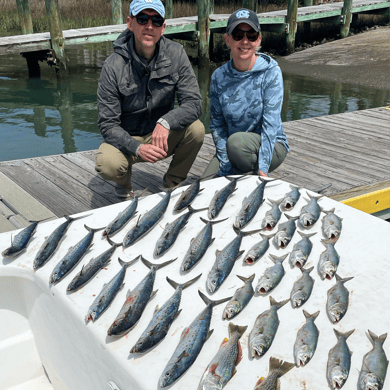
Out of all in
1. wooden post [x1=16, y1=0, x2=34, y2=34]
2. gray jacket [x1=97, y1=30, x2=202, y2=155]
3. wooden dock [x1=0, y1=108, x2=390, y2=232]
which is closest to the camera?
gray jacket [x1=97, y1=30, x2=202, y2=155]

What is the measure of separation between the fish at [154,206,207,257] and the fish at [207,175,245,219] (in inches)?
6.9

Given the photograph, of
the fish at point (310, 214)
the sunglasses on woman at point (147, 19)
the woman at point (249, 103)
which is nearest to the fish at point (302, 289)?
the fish at point (310, 214)

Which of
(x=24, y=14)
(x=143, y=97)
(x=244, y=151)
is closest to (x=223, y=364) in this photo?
(x=244, y=151)

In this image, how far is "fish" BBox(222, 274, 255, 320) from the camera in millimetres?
2268

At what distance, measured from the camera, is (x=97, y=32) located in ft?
48.1

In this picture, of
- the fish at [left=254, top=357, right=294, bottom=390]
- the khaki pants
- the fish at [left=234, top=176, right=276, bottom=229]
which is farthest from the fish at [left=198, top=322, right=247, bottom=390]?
the khaki pants

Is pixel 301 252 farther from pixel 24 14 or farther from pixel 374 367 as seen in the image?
pixel 24 14

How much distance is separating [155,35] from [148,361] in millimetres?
2907

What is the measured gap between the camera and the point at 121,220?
3.05 metres

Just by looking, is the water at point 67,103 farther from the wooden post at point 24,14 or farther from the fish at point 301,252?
the fish at point 301,252

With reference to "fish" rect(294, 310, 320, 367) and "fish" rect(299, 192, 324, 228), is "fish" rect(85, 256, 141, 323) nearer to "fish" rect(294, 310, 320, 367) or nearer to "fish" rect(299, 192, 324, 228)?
"fish" rect(294, 310, 320, 367)

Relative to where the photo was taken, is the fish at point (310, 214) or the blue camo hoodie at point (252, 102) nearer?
the fish at point (310, 214)

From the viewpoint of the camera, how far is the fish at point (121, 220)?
2.97 metres

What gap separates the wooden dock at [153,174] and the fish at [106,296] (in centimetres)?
152
